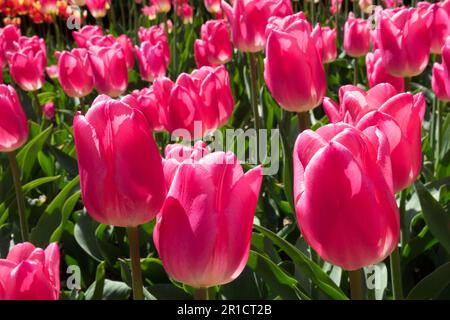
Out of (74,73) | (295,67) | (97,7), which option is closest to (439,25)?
(295,67)

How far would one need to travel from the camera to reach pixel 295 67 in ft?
5.37

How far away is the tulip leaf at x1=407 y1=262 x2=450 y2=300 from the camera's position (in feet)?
4.19

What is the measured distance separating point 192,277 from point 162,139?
5.47ft

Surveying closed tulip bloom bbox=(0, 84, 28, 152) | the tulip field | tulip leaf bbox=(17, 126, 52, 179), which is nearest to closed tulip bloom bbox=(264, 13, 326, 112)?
the tulip field

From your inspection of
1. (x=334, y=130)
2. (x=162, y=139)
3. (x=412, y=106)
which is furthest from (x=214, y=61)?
(x=334, y=130)

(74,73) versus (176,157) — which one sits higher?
(176,157)

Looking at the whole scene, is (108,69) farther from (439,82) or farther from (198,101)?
(439,82)

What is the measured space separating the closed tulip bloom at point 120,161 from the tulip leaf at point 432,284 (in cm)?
58

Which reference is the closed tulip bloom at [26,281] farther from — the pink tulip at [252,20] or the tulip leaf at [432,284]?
the pink tulip at [252,20]

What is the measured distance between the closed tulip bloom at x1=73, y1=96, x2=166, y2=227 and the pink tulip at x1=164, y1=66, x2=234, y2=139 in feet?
2.39

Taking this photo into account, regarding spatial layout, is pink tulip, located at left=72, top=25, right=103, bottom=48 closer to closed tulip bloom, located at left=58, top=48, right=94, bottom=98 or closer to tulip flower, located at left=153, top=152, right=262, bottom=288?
closed tulip bloom, located at left=58, top=48, right=94, bottom=98

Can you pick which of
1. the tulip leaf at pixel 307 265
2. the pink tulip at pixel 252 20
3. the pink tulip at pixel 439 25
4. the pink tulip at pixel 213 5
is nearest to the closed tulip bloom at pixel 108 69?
the pink tulip at pixel 252 20

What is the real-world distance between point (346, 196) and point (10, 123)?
3.47 feet
